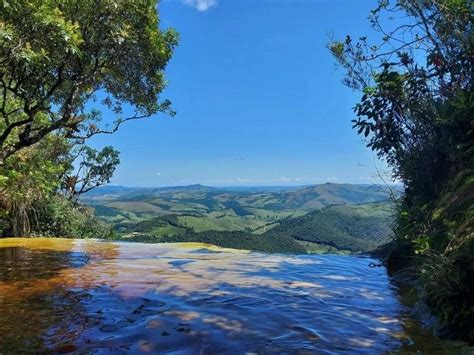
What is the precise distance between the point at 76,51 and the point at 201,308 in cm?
520

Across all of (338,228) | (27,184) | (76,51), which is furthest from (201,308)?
(338,228)

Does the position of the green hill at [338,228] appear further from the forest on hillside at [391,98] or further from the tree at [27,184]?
the forest on hillside at [391,98]

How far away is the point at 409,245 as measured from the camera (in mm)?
8656

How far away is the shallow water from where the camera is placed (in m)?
4.28

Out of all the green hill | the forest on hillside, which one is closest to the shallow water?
the forest on hillside

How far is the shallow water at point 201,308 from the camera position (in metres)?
4.28

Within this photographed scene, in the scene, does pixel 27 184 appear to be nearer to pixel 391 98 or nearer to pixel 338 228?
pixel 391 98

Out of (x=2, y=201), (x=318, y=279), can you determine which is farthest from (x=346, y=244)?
(x=318, y=279)

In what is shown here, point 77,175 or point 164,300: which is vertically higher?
point 77,175

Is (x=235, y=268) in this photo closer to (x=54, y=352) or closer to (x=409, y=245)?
(x=409, y=245)

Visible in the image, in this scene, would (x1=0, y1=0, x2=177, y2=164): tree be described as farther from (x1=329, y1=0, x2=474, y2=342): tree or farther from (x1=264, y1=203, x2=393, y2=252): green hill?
(x1=264, y1=203, x2=393, y2=252): green hill

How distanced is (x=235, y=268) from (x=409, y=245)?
11.7 ft

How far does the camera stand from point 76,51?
785cm

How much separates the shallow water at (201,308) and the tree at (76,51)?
13.0ft
